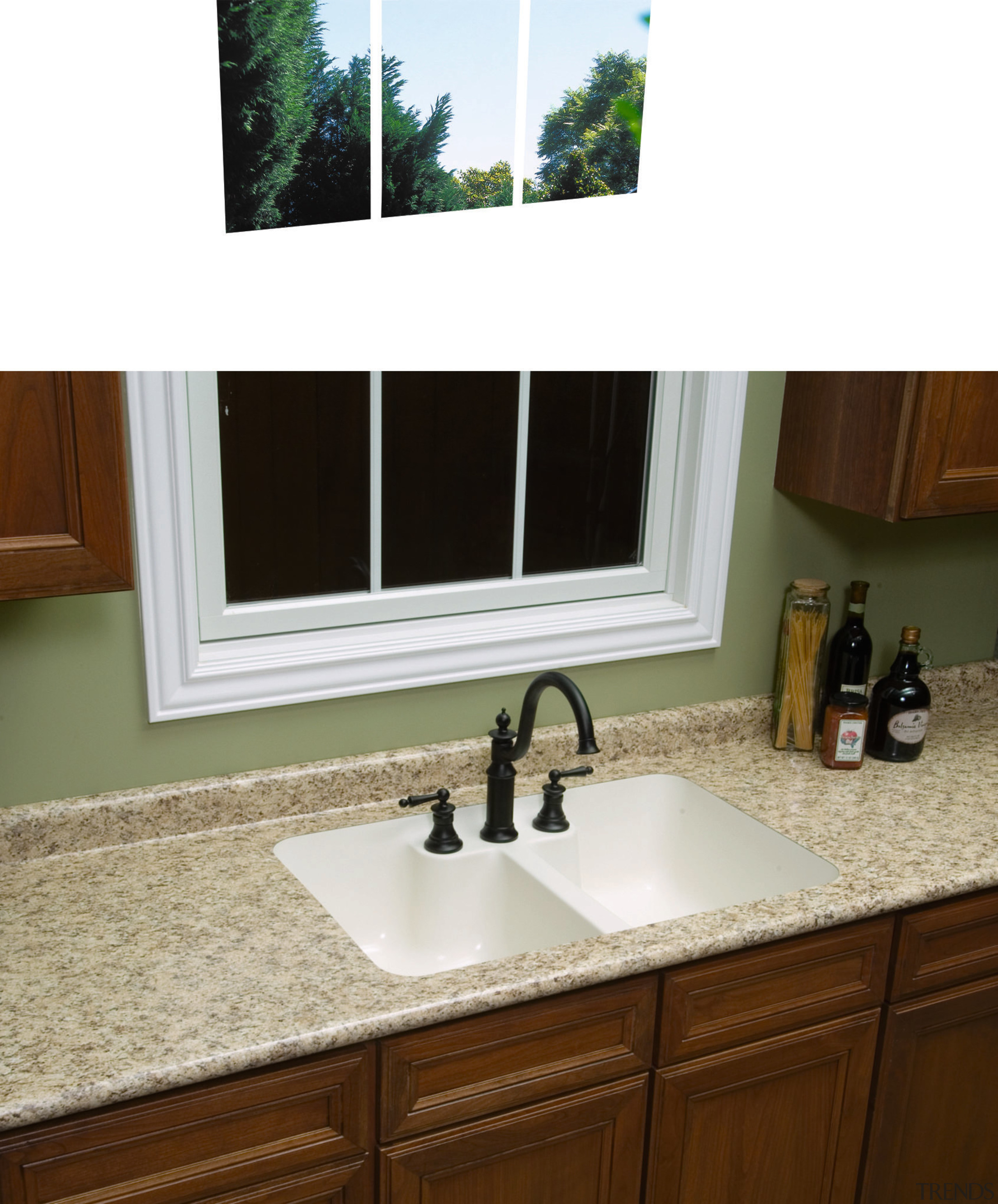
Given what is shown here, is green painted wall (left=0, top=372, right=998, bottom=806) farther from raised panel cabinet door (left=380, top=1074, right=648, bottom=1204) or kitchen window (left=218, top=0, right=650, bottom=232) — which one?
kitchen window (left=218, top=0, right=650, bottom=232)

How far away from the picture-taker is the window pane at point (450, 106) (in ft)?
A: 2.21

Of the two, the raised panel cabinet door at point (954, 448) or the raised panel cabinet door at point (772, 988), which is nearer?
the raised panel cabinet door at point (772, 988)

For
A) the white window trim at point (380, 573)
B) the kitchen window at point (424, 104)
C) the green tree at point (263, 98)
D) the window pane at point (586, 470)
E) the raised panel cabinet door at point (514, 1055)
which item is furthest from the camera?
the window pane at point (586, 470)

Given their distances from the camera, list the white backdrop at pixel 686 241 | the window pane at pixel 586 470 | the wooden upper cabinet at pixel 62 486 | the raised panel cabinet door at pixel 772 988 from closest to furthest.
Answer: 1. the white backdrop at pixel 686 241
2. the wooden upper cabinet at pixel 62 486
3. the raised panel cabinet door at pixel 772 988
4. the window pane at pixel 586 470

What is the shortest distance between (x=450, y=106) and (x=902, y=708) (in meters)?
1.58

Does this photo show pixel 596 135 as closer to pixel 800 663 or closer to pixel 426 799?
pixel 426 799

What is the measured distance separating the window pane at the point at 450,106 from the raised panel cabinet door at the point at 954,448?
104cm

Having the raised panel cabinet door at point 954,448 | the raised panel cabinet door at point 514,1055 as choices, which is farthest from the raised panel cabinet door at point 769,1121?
the raised panel cabinet door at point 954,448

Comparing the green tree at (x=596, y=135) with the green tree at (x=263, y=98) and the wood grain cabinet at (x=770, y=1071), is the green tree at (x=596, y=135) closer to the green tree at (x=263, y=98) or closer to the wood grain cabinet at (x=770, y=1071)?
the green tree at (x=263, y=98)

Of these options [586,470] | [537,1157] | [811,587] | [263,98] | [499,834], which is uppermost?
[263,98]

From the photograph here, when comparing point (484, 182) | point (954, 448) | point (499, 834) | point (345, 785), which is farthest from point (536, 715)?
point (484, 182)

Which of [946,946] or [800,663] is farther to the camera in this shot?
[800,663]

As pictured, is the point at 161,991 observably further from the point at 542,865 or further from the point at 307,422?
the point at 307,422

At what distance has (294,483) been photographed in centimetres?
185
